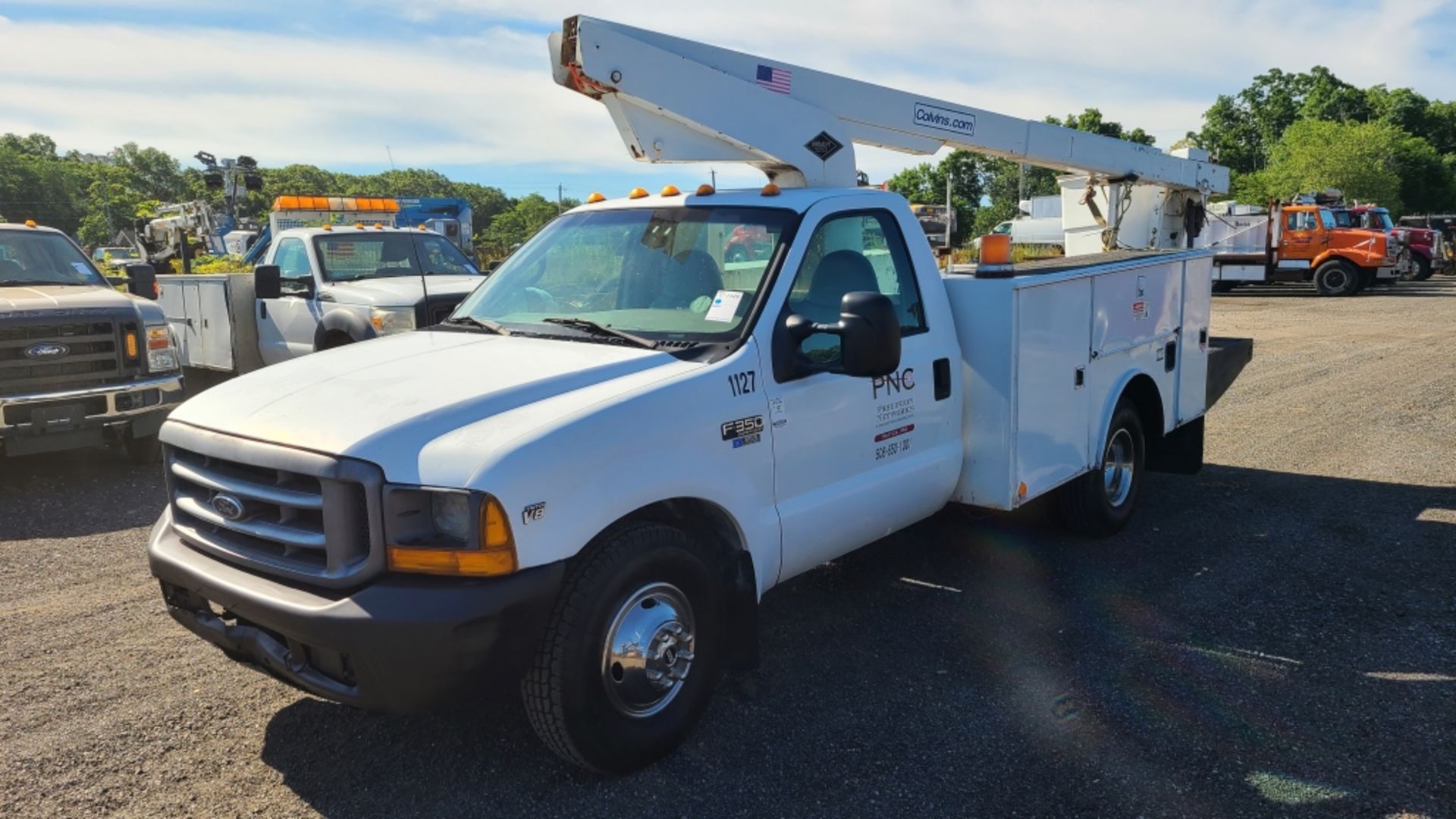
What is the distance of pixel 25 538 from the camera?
628cm

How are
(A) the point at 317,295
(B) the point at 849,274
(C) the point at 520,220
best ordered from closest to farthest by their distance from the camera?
(B) the point at 849,274 → (A) the point at 317,295 → (C) the point at 520,220

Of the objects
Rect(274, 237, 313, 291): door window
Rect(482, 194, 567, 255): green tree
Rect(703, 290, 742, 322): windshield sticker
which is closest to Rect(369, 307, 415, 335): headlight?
Rect(274, 237, 313, 291): door window

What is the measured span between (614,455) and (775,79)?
2626mm

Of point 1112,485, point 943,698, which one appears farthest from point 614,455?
point 1112,485

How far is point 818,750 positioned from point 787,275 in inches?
69.9

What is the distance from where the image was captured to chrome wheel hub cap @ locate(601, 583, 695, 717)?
10.6 feet

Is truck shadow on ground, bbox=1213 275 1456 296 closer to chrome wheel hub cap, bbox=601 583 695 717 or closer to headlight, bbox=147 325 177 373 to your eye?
headlight, bbox=147 325 177 373

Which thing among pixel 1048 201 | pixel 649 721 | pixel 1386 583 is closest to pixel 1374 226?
pixel 1048 201

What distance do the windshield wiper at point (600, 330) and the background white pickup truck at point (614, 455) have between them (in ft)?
0.04

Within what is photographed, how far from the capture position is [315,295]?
995 cm

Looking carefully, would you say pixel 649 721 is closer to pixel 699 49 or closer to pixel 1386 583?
pixel 699 49

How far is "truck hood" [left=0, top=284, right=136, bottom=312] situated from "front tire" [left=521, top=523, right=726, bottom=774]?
6272mm

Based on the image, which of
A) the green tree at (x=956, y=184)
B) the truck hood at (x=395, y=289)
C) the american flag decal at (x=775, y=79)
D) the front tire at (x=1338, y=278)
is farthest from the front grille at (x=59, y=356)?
the green tree at (x=956, y=184)

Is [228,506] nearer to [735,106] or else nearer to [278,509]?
[278,509]
